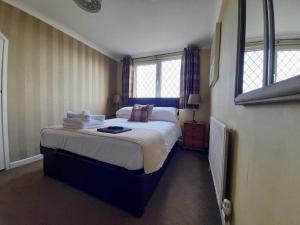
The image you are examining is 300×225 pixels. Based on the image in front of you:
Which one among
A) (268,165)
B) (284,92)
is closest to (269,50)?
(284,92)

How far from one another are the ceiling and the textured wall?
0.74 ft

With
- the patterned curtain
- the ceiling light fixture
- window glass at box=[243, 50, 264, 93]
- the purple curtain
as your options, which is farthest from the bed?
the patterned curtain

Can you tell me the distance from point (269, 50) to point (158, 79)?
334 centimetres

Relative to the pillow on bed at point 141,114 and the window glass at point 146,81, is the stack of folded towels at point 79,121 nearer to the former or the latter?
the pillow on bed at point 141,114

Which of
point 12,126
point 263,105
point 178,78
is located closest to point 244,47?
point 263,105

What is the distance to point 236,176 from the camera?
3.25ft

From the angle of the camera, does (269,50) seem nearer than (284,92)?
No

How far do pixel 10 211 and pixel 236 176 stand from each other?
1.93 m

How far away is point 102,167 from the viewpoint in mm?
1448

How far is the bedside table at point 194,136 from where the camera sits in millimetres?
3049

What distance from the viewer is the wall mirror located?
43 centimetres

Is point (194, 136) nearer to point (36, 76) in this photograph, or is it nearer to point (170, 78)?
point (170, 78)

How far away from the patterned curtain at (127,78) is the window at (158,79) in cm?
15

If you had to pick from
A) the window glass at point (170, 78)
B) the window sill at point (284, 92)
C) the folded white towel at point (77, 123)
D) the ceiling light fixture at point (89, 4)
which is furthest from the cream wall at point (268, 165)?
the window glass at point (170, 78)
